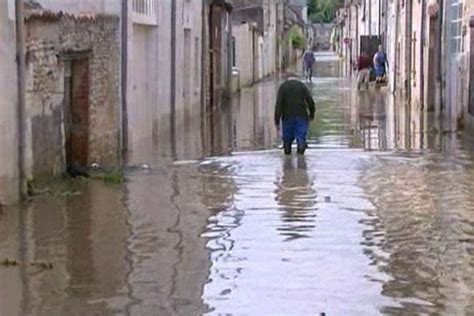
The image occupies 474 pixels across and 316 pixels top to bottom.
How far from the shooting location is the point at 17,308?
28.9 feet

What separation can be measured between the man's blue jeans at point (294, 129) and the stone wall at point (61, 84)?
115 inches

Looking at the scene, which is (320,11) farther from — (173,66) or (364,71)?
(173,66)

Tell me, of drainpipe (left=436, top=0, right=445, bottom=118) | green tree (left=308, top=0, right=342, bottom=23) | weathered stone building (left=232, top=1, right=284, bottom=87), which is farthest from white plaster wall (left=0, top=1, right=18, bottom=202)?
green tree (left=308, top=0, right=342, bottom=23)

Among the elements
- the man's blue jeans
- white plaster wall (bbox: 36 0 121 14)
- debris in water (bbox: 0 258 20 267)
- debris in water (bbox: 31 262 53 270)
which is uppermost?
white plaster wall (bbox: 36 0 121 14)

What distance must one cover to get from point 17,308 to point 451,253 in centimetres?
425

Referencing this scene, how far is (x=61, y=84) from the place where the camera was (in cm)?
1648

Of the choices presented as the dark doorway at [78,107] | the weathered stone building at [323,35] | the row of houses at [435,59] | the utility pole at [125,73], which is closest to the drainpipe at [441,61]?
the row of houses at [435,59]

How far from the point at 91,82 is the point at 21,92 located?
3.93m

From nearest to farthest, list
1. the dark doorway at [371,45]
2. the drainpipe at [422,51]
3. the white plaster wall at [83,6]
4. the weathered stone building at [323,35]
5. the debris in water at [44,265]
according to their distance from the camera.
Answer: the debris in water at [44,265] → the white plaster wall at [83,6] → the drainpipe at [422,51] → the dark doorway at [371,45] → the weathered stone building at [323,35]

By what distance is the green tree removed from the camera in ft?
537

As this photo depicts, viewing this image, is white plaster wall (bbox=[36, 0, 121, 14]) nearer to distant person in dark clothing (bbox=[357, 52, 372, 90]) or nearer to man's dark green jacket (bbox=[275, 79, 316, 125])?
man's dark green jacket (bbox=[275, 79, 316, 125])

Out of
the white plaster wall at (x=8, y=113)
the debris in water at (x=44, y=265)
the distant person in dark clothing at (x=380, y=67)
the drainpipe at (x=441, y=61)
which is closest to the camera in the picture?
the debris in water at (x=44, y=265)

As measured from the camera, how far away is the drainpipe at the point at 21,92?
13.9m

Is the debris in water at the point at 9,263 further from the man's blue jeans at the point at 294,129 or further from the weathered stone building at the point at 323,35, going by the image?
the weathered stone building at the point at 323,35
